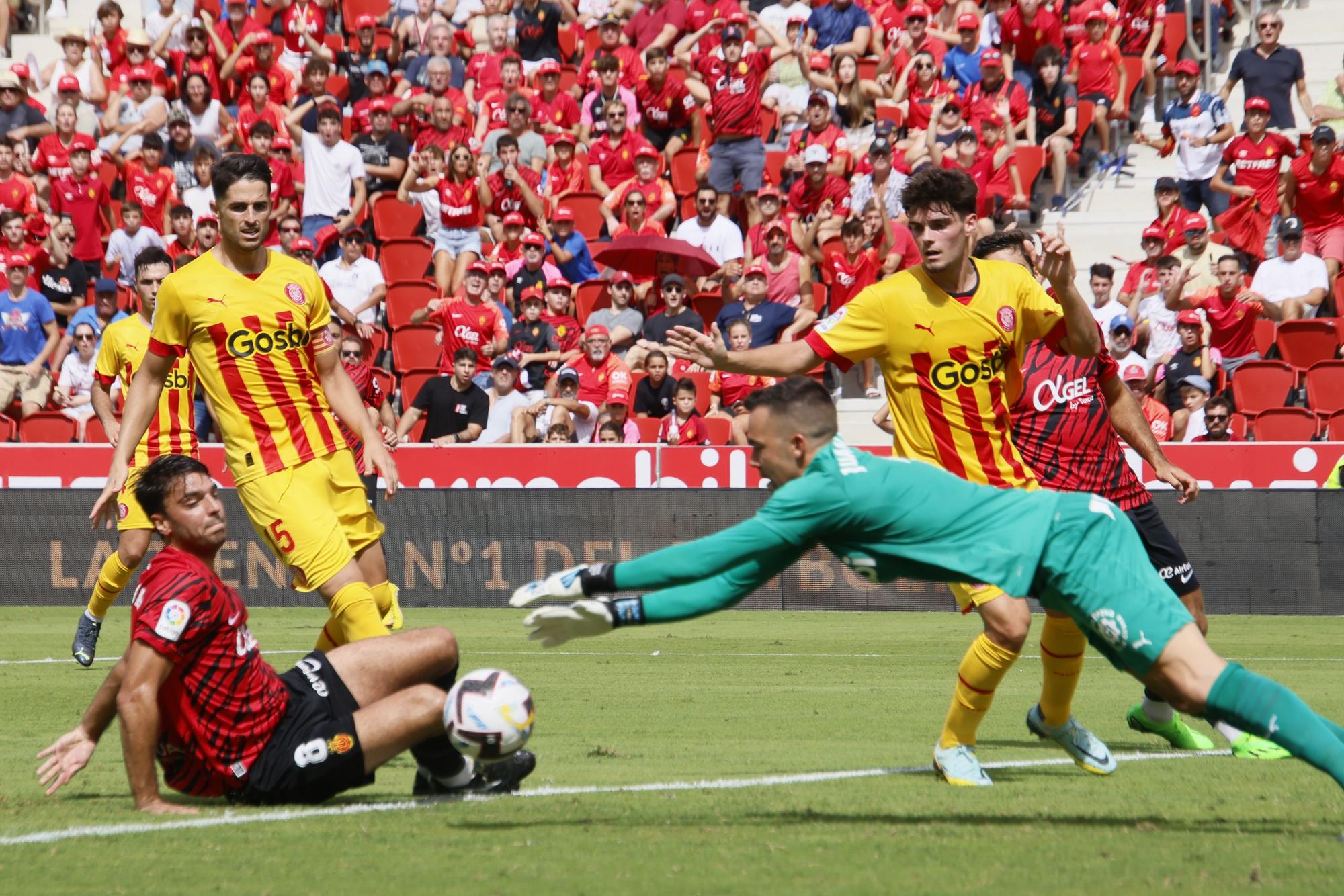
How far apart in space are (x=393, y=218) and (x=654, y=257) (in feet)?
12.9

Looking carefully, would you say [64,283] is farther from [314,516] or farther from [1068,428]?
[1068,428]

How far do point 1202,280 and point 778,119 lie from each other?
5.84 metres

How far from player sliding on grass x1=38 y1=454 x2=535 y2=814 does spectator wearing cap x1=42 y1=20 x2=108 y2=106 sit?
761 inches

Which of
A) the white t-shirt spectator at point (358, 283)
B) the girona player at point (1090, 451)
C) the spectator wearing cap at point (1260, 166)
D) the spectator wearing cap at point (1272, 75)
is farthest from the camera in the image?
the white t-shirt spectator at point (358, 283)

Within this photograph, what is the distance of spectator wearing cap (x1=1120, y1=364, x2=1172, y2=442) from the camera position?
649 inches

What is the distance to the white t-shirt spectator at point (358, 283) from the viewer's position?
20.0 meters

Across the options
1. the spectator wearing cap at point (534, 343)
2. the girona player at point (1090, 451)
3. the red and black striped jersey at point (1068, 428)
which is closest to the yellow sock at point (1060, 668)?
the girona player at point (1090, 451)

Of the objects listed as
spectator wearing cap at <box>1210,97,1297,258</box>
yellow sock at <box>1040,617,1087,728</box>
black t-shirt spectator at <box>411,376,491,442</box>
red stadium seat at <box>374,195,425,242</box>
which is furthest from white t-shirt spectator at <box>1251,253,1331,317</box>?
yellow sock at <box>1040,617,1087,728</box>

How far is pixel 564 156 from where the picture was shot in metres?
21.3

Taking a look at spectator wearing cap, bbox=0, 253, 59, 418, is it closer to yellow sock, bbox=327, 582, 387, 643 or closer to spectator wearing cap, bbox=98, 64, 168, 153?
spectator wearing cap, bbox=98, 64, 168, 153

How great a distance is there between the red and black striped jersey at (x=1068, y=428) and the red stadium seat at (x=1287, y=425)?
8.46m

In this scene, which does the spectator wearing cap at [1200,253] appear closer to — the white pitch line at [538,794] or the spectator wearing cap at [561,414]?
the spectator wearing cap at [561,414]

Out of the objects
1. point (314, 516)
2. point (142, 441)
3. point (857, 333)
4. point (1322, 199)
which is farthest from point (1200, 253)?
point (314, 516)

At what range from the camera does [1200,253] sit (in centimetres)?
1836
